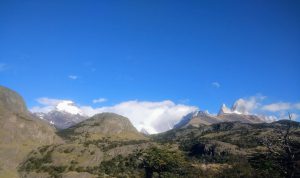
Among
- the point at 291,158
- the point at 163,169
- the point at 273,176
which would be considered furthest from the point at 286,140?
the point at 273,176

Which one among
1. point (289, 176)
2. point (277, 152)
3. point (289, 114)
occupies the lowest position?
point (289, 176)

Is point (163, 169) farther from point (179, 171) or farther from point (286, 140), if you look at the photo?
point (286, 140)

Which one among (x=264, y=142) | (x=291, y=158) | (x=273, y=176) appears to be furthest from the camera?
(x=273, y=176)

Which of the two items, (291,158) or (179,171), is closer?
(291,158)

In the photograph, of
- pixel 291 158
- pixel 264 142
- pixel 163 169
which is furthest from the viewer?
pixel 163 169

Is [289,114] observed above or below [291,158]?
above

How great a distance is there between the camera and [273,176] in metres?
165

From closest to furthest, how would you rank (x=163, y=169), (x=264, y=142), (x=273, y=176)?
(x=264, y=142)
(x=163, y=169)
(x=273, y=176)

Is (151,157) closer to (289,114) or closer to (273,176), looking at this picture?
(273,176)

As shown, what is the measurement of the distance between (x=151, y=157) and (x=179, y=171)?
12.5 metres

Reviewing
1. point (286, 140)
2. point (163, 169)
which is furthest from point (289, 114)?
point (163, 169)

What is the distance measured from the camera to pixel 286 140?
37.2 m

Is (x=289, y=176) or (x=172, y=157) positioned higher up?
(x=172, y=157)

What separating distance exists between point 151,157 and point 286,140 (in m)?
96.6
